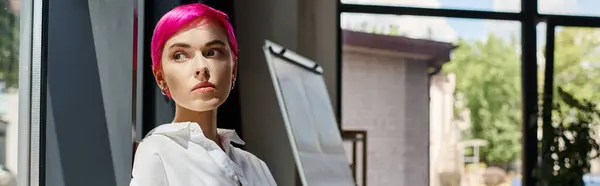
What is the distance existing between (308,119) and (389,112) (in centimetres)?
183

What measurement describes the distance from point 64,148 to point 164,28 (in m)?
0.79

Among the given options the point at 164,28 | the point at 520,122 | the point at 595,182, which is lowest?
the point at 595,182

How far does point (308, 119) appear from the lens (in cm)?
312

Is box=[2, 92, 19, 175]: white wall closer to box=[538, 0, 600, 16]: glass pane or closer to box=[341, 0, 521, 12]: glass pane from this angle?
box=[341, 0, 521, 12]: glass pane

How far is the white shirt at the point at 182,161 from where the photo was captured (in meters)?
1.57

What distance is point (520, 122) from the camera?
5.02 m

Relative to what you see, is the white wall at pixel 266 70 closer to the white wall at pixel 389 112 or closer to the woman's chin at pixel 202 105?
the white wall at pixel 389 112

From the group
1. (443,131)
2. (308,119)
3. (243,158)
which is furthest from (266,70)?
(243,158)

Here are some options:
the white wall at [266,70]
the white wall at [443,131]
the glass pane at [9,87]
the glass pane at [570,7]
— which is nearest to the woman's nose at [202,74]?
the glass pane at [9,87]

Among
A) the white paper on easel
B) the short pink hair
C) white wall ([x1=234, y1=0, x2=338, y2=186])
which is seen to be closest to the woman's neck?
the short pink hair

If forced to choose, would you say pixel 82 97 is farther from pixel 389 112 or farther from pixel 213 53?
pixel 389 112

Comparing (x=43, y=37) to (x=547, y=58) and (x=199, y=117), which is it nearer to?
(x=199, y=117)

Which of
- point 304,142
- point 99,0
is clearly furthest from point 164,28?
point 304,142

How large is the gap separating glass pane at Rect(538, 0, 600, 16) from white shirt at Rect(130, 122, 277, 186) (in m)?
3.75
